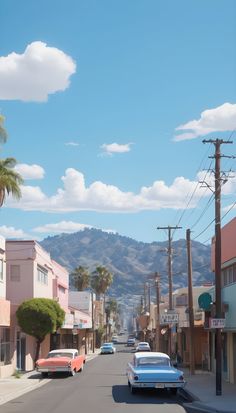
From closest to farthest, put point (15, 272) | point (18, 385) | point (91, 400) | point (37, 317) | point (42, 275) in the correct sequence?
point (91, 400) < point (18, 385) < point (37, 317) < point (15, 272) < point (42, 275)

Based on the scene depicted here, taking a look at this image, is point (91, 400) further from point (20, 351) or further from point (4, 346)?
point (20, 351)

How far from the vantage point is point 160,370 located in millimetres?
24703

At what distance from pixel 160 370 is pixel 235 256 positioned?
754cm

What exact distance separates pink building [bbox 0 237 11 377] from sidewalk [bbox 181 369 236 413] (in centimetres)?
966

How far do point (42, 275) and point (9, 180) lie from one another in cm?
2030

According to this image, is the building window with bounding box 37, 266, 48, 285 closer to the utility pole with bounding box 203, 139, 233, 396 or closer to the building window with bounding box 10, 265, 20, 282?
the building window with bounding box 10, 265, 20, 282

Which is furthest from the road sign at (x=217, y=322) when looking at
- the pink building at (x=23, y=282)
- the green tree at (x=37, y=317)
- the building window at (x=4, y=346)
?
the pink building at (x=23, y=282)

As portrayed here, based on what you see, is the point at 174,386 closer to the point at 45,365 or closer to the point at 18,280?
the point at 45,365

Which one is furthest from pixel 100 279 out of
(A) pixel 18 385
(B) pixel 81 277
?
(A) pixel 18 385

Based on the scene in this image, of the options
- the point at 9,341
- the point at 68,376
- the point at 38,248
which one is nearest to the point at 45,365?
the point at 68,376

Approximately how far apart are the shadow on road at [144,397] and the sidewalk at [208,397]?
0.79 meters

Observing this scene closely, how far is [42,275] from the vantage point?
2053 inches

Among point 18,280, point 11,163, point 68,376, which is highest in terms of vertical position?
point 11,163

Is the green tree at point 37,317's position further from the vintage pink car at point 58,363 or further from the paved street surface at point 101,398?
the paved street surface at point 101,398
